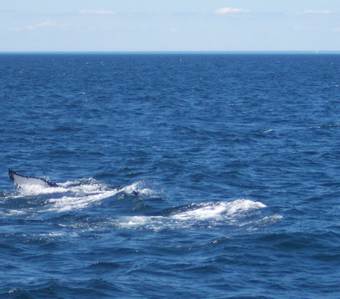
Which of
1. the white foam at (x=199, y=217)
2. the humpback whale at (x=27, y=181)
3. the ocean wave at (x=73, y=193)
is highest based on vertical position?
the humpback whale at (x=27, y=181)

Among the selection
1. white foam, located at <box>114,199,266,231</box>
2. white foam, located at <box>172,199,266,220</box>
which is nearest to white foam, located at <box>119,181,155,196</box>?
white foam, located at <box>114,199,266,231</box>

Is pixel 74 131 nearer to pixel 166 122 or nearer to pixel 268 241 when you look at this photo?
pixel 166 122

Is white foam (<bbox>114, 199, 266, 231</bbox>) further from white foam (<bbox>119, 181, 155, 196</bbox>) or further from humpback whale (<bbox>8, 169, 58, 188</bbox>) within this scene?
humpback whale (<bbox>8, 169, 58, 188</bbox>)

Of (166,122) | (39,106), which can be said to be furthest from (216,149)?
(39,106)

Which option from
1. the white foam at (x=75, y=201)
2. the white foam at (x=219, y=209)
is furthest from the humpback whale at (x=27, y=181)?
the white foam at (x=219, y=209)

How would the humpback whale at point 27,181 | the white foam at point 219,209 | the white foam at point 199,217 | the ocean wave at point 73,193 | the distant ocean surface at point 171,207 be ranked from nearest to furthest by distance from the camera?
the distant ocean surface at point 171,207, the white foam at point 199,217, the white foam at point 219,209, the ocean wave at point 73,193, the humpback whale at point 27,181

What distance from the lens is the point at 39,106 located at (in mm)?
103875

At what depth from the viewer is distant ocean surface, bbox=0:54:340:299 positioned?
101 feet

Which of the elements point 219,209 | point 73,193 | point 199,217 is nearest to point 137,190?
point 73,193

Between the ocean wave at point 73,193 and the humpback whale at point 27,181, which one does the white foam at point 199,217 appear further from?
the humpback whale at point 27,181

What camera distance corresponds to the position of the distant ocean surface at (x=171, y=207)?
3092cm

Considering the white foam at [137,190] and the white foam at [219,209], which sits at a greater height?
the white foam at [219,209]

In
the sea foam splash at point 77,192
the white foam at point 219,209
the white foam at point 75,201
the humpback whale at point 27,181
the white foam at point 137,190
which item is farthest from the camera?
the humpback whale at point 27,181

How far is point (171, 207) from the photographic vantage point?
4338 centimetres
